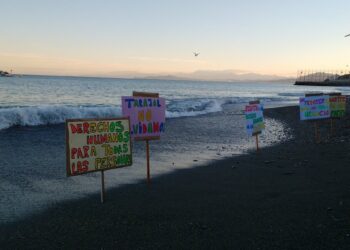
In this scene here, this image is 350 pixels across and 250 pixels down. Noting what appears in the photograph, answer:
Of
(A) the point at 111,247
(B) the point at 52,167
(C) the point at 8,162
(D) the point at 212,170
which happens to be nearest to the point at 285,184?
(D) the point at 212,170

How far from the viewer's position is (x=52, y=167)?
923 centimetres

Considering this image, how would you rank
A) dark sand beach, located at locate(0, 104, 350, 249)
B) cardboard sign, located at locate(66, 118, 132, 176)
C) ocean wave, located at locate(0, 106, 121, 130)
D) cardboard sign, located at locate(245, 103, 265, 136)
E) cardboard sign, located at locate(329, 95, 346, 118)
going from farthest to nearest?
ocean wave, located at locate(0, 106, 121, 130), cardboard sign, located at locate(329, 95, 346, 118), cardboard sign, located at locate(245, 103, 265, 136), cardboard sign, located at locate(66, 118, 132, 176), dark sand beach, located at locate(0, 104, 350, 249)

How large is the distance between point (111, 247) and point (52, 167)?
511 cm

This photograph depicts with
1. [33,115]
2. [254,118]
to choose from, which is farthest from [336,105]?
[33,115]

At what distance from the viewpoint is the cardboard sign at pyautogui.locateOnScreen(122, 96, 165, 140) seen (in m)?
7.60

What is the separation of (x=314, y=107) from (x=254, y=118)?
10.3 ft

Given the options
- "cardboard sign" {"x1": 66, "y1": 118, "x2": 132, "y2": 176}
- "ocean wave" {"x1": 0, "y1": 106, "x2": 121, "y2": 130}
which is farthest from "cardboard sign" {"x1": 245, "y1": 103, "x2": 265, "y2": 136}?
"ocean wave" {"x1": 0, "y1": 106, "x2": 121, "y2": 130}

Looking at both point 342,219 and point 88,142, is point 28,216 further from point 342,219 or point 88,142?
point 342,219

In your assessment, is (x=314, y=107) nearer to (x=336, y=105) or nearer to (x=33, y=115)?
(x=336, y=105)

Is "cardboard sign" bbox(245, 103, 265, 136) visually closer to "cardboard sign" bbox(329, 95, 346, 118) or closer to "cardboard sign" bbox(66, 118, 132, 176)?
"cardboard sign" bbox(329, 95, 346, 118)

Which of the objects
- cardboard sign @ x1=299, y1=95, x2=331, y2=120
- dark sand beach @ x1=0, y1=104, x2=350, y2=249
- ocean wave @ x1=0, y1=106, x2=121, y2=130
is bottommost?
dark sand beach @ x1=0, y1=104, x2=350, y2=249

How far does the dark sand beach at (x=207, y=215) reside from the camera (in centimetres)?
468

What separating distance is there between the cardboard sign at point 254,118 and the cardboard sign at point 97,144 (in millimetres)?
5795

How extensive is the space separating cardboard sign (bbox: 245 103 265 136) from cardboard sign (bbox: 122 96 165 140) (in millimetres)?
4636
